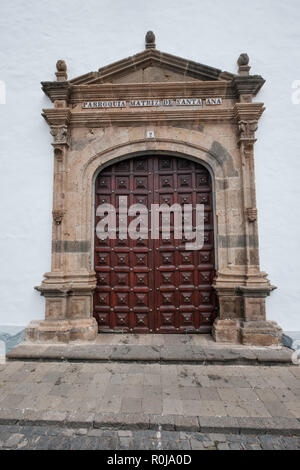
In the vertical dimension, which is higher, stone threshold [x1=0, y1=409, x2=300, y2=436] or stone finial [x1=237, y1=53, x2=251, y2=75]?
stone finial [x1=237, y1=53, x2=251, y2=75]

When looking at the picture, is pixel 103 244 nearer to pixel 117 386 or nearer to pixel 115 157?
pixel 115 157

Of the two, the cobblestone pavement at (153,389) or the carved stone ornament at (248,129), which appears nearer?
the cobblestone pavement at (153,389)

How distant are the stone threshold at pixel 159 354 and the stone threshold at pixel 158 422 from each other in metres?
1.05

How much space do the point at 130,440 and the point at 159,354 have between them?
1365 mm

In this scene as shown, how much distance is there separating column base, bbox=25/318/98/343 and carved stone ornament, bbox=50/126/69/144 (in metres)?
3.05

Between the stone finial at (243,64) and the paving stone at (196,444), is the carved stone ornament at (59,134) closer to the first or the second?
the stone finial at (243,64)

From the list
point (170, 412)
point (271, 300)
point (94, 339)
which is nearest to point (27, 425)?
point (170, 412)

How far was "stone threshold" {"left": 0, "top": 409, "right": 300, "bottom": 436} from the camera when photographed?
7.85 ft

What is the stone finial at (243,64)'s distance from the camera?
4.31m

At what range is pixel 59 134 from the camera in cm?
433

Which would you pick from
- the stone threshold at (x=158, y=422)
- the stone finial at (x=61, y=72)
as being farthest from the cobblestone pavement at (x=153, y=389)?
the stone finial at (x=61, y=72)

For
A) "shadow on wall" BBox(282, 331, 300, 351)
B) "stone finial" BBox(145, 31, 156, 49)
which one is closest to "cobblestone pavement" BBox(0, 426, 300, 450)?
"shadow on wall" BBox(282, 331, 300, 351)

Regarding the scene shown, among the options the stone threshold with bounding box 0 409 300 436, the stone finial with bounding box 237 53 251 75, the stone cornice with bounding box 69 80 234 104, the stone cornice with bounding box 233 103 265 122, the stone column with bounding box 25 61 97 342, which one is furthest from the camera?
the stone cornice with bounding box 69 80 234 104

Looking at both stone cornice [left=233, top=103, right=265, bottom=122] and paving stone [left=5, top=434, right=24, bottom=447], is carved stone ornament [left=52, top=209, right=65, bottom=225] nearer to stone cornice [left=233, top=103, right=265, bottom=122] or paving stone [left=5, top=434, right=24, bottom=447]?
paving stone [left=5, top=434, right=24, bottom=447]
